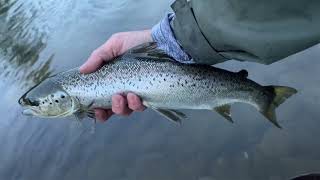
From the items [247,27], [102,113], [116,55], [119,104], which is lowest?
[102,113]

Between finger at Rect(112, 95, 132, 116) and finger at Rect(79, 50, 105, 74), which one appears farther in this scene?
finger at Rect(79, 50, 105, 74)

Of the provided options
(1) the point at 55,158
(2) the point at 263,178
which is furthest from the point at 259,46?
(1) the point at 55,158

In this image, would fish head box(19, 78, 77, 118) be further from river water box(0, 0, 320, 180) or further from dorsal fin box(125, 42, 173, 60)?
river water box(0, 0, 320, 180)

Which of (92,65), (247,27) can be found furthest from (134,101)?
(247,27)

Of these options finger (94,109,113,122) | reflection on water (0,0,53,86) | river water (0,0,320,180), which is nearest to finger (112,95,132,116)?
finger (94,109,113,122)

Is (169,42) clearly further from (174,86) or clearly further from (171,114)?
(171,114)

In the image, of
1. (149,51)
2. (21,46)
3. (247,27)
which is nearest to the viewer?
(247,27)

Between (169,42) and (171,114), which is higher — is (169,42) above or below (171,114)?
above

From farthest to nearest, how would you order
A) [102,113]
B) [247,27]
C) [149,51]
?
1. [102,113]
2. [149,51]
3. [247,27]
